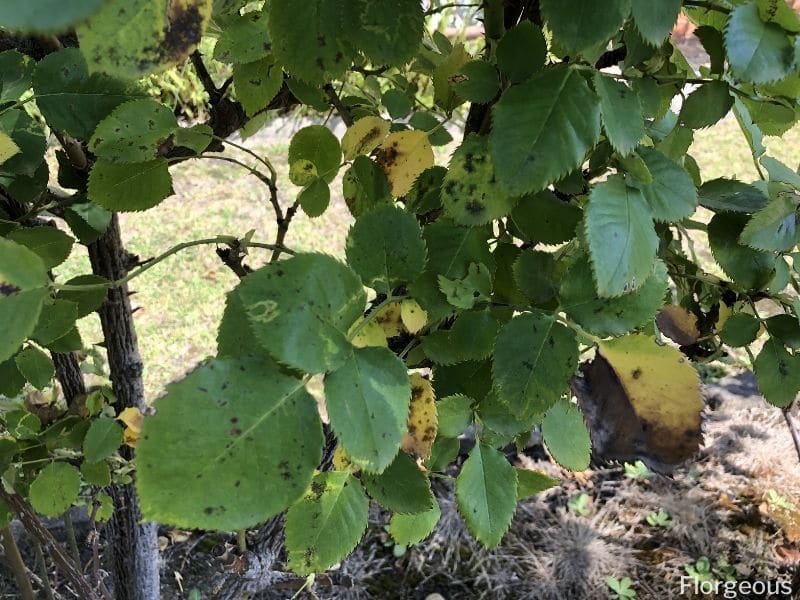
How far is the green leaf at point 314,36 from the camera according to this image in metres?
0.40

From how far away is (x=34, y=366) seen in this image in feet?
2.51

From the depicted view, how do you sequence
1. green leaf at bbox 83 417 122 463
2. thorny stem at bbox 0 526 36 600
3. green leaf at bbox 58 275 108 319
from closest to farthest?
green leaf at bbox 58 275 108 319, green leaf at bbox 83 417 122 463, thorny stem at bbox 0 526 36 600

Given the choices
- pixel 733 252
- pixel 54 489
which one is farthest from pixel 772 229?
pixel 54 489

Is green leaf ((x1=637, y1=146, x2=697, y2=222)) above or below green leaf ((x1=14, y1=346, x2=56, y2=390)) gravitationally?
above

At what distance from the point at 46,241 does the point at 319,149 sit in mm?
297

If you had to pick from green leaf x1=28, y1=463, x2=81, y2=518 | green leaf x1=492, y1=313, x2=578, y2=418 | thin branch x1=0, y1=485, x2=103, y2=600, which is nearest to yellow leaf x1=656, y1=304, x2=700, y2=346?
green leaf x1=492, y1=313, x2=578, y2=418

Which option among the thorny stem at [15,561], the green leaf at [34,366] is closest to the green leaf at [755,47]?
the green leaf at [34,366]

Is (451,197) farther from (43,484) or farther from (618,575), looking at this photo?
(618,575)

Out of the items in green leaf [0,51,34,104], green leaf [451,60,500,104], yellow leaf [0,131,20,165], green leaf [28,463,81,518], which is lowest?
green leaf [28,463,81,518]

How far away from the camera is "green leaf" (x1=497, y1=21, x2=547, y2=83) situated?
0.42m

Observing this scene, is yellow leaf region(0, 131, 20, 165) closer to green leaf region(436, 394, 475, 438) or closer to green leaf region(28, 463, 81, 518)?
green leaf region(436, 394, 475, 438)

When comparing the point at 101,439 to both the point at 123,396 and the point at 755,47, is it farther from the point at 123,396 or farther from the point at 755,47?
the point at 755,47

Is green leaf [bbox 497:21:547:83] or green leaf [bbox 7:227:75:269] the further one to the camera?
green leaf [bbox 7:227:75:269]

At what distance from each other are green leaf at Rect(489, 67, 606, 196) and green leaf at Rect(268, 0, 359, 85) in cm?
12
